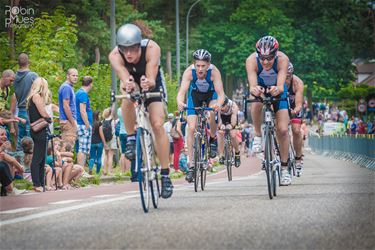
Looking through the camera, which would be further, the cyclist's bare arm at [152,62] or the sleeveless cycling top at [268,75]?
the sleeveless cycling top at [268,75]

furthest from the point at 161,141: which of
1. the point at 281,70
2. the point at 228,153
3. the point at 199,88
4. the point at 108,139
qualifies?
the point at 108,139

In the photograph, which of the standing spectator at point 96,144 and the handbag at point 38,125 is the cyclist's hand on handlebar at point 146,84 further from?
the standing spectator at point 96,144

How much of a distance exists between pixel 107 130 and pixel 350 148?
19445mm

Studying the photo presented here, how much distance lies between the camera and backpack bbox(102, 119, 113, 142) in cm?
2643

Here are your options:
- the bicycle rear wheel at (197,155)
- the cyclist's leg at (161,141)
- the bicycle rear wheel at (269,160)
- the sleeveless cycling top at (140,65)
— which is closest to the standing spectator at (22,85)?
the bicycle rear wheel at (197,155)

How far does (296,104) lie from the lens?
1858 centimetres

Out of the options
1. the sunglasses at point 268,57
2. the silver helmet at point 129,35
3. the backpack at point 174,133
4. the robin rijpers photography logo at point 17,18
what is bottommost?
the backpack at point 174,133

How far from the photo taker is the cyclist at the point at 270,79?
15193 mm

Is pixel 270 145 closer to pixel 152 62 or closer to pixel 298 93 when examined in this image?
pixel 152 62

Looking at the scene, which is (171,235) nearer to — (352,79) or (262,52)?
(262,52)

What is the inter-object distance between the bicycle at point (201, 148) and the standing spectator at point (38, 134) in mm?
2260

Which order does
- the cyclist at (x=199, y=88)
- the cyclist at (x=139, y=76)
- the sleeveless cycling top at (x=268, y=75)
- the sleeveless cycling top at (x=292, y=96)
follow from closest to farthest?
1. the cyclist at (x=139, y=76)
2. the sleeveless cycling top at (x=268, y=75)
3. the cyclist at (x=199, y=88)
4. the sleeveless cycling top at (x=292, y=96)

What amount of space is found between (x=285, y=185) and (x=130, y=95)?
18.1ft

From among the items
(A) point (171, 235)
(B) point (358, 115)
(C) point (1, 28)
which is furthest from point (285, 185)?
(B) point (358, 115)
